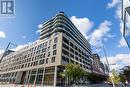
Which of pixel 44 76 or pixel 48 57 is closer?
pixel 44 76

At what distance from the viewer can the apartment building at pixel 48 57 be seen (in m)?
67.2

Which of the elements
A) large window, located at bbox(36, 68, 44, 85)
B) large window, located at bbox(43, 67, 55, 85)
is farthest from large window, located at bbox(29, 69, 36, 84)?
large window, located at bbox(43, 67, 55, 85)

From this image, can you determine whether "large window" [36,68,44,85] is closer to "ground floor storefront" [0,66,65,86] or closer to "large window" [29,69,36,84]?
"ground floor storefront" [0,66,65,86]

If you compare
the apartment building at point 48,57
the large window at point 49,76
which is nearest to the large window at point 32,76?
the apartment building at point 48,57

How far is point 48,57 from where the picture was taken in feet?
236

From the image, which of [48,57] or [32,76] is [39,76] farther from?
[48,57]

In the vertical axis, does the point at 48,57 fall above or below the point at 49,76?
above

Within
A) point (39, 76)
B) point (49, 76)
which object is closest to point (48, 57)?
point (49, 76)

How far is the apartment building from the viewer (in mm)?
67250

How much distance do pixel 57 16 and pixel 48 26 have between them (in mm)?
12808

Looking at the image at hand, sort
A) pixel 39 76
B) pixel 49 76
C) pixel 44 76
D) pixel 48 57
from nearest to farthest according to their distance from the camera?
1. pixel 49 76
2. pixel 44 76
3. pixel 48 57
4. pixel 39 76

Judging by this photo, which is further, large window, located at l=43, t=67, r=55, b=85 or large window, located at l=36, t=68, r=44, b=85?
large window, located at l=36, t=68, r=44, b=85

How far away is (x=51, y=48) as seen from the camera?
2854 inches

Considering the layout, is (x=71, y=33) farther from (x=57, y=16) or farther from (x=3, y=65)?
(x=3, y=65)
